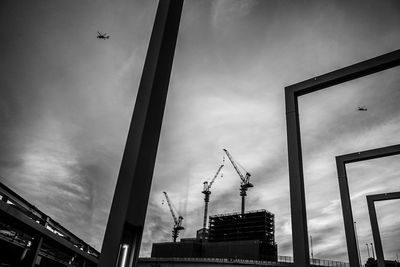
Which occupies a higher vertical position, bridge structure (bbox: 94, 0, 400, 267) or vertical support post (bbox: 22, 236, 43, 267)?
bridge structure (bbox: 94, 0, 400, 267)

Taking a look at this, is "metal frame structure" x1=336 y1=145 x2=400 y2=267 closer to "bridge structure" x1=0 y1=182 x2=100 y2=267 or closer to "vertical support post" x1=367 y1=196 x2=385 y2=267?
"vertical support post" x1=367 y1=196 x2=385 y2=267

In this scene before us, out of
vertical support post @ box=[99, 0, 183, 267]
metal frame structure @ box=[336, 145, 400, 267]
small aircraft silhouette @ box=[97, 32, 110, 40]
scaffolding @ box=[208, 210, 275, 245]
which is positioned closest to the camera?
vertical support post @ box=[99, 0, 183, 267]

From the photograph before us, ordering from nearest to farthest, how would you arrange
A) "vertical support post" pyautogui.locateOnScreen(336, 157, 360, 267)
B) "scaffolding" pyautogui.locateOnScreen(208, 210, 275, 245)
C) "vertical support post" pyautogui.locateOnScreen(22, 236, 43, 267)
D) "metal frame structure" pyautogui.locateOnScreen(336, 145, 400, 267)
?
1. "vertical support post" pyautogui.locateOnScreen(336, 157, 360, 267)
2. "metal frame structure" pyautogui.locateOnScreen(336, 145, 400, 267)
3. "vertical support post" pyautogui.locateOnScreen(22, 236, 43, 267)
4. "scaffolding" pyautogui.locateOnScreen(208, 210, 275, 245)

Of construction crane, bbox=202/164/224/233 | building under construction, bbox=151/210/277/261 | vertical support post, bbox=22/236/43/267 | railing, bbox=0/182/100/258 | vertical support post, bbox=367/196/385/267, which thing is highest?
construction crane, bbox=202/164/224/233

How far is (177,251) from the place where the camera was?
81812 millimetres

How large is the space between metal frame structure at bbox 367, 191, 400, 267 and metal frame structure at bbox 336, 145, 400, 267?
4.88 meters

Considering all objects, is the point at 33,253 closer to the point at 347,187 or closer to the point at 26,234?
the point at 26,234

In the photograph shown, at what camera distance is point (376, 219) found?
15109mm

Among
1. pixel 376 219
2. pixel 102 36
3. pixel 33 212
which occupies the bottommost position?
pixel 33 212

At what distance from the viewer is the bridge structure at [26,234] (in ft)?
25.6

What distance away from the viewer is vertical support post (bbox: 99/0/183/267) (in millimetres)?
2135

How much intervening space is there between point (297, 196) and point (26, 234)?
11.0 metres

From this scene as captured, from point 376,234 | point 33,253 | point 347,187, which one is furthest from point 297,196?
point 376,234

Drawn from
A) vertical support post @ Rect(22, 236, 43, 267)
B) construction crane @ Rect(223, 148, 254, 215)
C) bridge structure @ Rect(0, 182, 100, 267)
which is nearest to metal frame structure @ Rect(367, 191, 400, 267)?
bridge structure @ Rect(0, 182, 100, 267)
